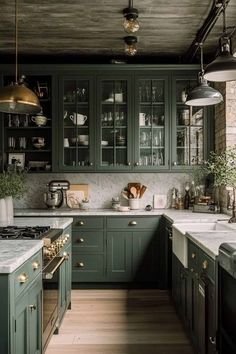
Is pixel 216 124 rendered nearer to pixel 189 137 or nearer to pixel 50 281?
pixel 189 137

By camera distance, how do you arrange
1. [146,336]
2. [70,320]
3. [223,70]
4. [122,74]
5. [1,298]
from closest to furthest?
[1,298] < [223,70] < [146,336] < [70,320] < [122,74]

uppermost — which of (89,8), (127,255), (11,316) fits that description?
(89,8)

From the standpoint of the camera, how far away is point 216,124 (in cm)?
500

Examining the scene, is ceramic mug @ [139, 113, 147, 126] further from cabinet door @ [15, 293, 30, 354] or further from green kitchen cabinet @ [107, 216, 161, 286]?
cabinet door @ [15, 293, 30, 354]

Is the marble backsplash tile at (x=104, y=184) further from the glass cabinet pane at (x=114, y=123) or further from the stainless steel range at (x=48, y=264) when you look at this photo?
the stainless steel range at (x=48, y=264)

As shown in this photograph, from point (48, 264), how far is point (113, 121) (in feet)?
8.88

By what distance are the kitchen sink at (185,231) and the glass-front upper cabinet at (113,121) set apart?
4.79 feet

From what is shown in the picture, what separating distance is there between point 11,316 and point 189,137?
12.1ft

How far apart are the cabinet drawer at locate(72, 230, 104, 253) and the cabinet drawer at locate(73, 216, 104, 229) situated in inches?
2.3

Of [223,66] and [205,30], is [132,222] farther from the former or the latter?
[223,66]

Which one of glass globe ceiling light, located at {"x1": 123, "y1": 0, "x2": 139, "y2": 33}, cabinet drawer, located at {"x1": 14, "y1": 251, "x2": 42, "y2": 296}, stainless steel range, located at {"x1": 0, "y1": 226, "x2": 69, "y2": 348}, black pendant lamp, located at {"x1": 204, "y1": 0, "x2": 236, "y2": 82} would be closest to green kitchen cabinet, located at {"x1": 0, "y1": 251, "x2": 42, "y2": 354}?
cabinet drawer, located at {"x1": 14, "y1": 251, "x2": 42, "y2": 296}

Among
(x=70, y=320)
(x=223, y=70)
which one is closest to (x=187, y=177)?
(x=70, y=320)

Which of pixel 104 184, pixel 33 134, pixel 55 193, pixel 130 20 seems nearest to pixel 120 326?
pixel 55 193

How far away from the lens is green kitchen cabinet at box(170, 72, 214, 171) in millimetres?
5039
